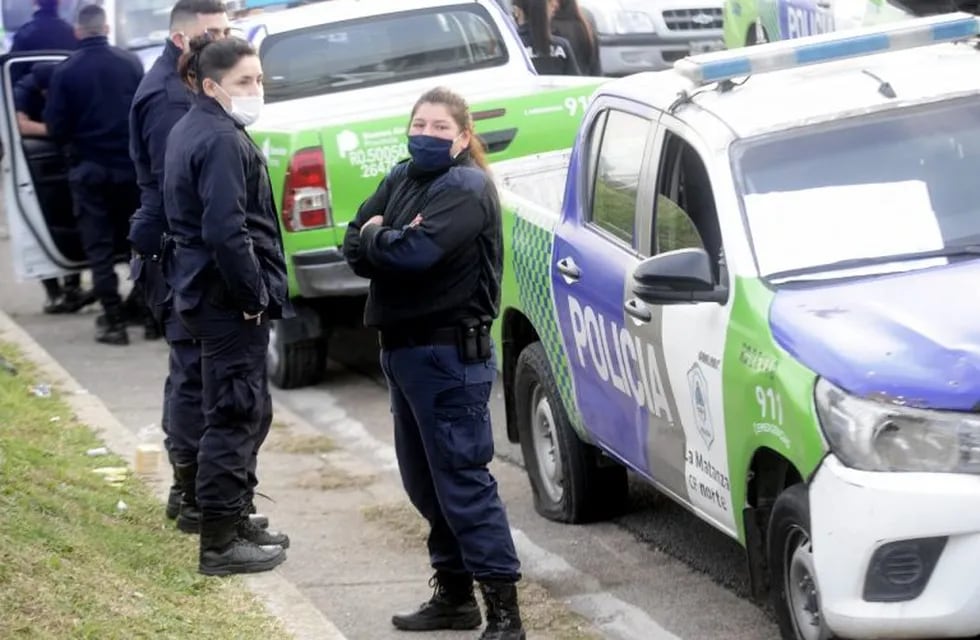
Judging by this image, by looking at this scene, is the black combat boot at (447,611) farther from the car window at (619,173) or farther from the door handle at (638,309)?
the car window at (619,173)

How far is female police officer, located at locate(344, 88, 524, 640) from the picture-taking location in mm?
6051

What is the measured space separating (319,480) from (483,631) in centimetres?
257

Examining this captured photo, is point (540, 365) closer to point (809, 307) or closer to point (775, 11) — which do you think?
point (809, 307)

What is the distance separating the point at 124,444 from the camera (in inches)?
349

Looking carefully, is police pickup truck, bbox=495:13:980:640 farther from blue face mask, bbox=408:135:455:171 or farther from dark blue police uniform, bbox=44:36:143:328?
dark blue police uniform, bbox=44:36:143:328

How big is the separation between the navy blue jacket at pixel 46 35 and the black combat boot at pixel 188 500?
769cm

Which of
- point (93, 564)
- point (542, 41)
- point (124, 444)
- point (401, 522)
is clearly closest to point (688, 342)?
point (93, 564)

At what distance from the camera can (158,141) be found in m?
7.59

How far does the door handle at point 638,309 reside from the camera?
6461 millimetres

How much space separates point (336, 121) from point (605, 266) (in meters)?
3.82

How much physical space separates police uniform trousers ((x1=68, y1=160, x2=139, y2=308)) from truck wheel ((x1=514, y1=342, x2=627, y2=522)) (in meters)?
4.61

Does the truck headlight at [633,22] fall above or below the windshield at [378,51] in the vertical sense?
below

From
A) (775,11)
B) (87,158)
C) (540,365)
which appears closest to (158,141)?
(540,365)

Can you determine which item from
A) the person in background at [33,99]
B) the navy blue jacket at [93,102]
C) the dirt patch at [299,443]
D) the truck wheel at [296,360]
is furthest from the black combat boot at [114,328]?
the dirt patch at [299,443]
